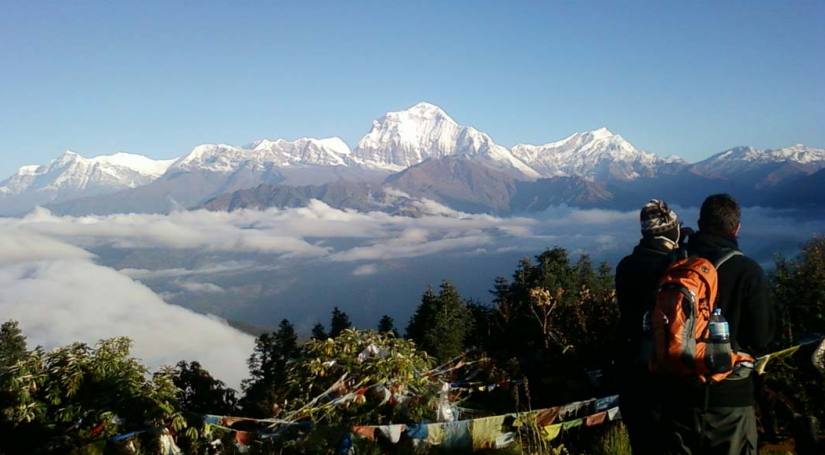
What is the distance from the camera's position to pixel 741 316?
3447 mm

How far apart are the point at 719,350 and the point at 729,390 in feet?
1.01

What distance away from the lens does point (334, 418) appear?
5508 mm

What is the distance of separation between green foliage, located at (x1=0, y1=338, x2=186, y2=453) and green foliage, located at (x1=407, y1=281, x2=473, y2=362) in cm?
769

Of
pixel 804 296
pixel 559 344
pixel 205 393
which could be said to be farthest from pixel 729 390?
pixel 205 393

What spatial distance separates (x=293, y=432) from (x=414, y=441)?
1.10m

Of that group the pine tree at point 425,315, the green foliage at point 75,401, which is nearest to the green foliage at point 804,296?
the green foliage at point 75,401

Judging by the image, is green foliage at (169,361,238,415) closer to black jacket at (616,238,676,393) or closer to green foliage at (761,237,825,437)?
black jacket at (616,238,676,393)

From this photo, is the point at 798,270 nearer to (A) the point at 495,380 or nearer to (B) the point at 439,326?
(A) the point at 495,380

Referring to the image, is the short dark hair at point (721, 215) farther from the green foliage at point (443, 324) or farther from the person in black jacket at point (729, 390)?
the green foliage at point (443, 324)

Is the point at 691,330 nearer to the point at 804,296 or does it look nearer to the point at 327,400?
the point at 327,400

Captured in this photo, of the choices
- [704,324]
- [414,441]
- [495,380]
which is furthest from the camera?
[495,380]

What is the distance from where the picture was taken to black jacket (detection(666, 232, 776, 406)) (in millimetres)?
3416

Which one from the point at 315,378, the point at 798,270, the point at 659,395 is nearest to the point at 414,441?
the point at 315,378

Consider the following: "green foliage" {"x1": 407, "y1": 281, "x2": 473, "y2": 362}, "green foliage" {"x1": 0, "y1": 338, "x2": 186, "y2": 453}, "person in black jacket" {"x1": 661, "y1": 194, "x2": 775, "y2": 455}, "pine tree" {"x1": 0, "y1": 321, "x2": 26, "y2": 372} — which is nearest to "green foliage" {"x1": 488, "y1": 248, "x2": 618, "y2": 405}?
"green foliage" {"x1": 407, "y1": 281, "x2": 473, "y2": 362}
